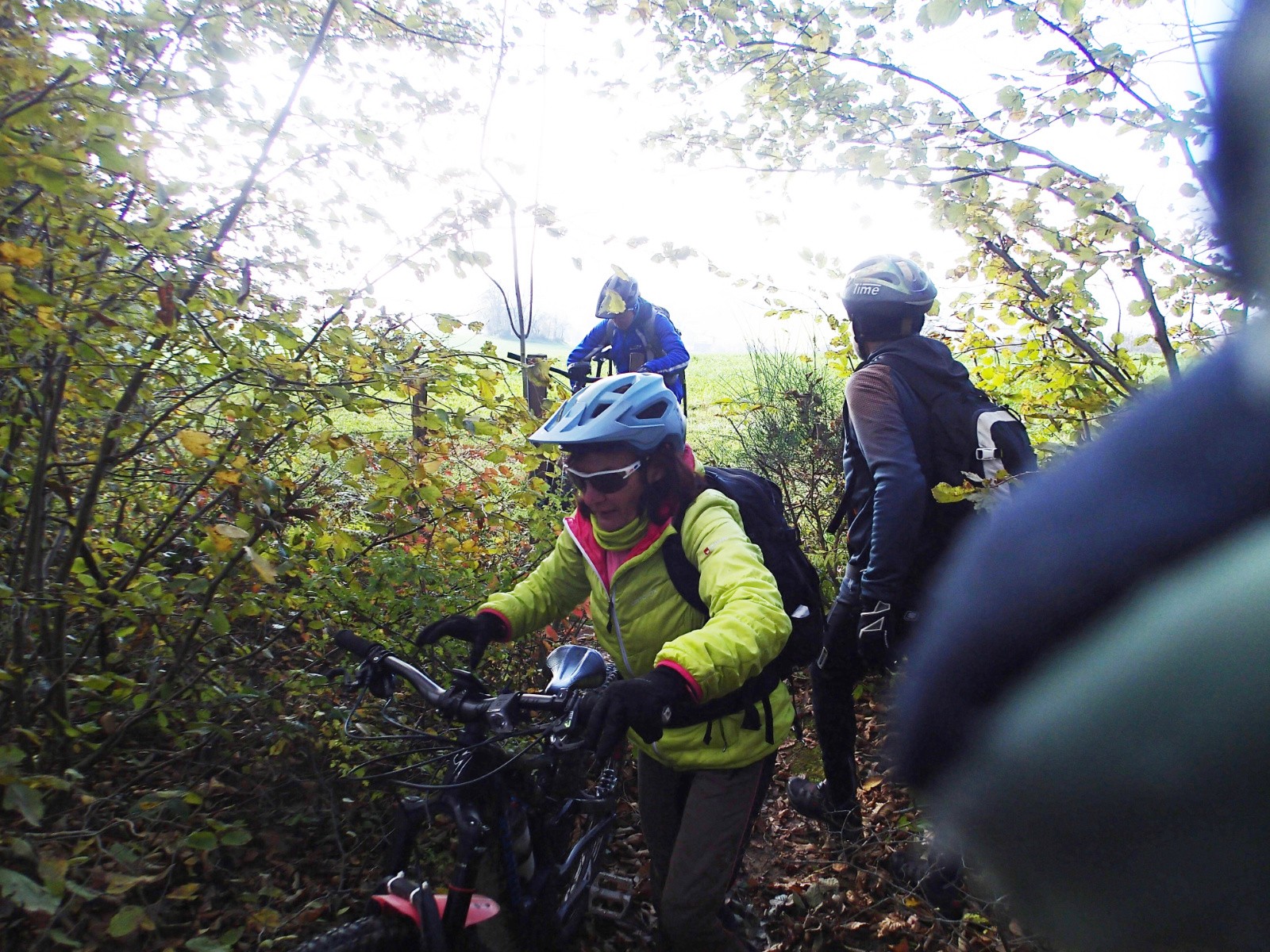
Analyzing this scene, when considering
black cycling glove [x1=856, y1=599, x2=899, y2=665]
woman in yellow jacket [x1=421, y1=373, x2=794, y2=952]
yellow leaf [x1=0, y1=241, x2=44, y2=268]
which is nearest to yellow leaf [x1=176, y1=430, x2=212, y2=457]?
yellow leaf [x1=0, y1=241, x2=44, y2=268]

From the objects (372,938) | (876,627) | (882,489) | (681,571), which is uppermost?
(882,489)

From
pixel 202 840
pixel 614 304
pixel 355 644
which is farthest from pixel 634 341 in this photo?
pixel 202 840

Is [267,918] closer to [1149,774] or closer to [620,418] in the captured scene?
[620,418]

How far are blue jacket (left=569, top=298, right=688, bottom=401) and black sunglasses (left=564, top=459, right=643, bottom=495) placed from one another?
468 centimetres

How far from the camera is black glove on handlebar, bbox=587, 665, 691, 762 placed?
174 centimetres

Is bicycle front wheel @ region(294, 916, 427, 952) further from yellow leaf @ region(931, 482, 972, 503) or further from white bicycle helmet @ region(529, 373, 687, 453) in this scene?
yellow leaf @ region(931, 482, 972, 503)

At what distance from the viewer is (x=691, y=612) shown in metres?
2.47

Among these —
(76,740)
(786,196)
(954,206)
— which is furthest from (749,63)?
(76,740)

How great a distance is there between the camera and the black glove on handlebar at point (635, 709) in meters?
1.74

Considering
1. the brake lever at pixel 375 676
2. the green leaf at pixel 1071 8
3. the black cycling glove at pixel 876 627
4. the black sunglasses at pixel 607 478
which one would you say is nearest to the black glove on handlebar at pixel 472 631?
the brake lever at pixel 375 676

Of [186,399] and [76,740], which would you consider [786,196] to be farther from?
[76,740]

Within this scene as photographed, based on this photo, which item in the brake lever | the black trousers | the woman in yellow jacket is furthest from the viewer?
the black trousers

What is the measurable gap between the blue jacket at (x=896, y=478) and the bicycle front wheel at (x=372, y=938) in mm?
1941

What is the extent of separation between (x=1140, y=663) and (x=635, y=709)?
1412 mm
